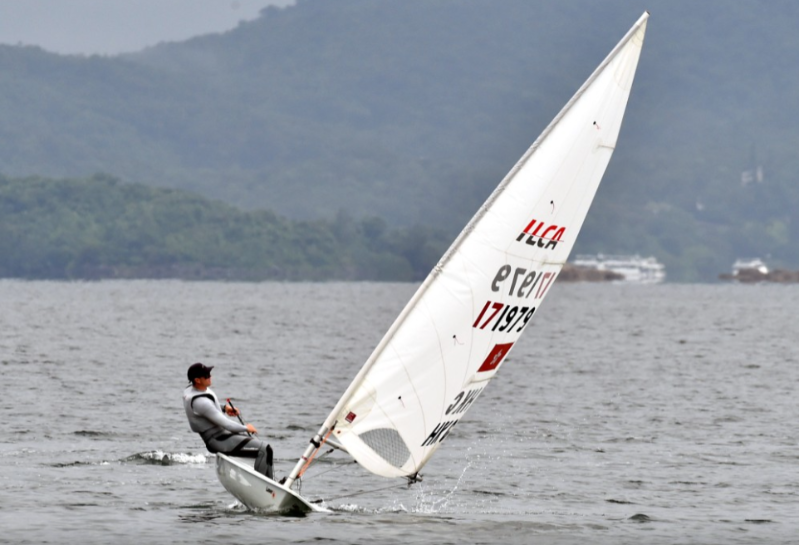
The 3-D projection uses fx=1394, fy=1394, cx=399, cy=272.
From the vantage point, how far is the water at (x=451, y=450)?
21359mm

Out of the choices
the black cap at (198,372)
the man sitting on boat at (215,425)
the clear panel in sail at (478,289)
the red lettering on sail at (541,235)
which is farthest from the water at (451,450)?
the red lettering on sail at (541,235)

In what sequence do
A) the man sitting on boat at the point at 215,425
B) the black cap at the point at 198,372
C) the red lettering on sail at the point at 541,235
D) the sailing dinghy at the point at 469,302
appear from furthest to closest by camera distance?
the black cap at the point at 198,372 < the man sitting on boat at the point at 215,425 < the red lettering on sail at the point at 541,235 < the sailing dinghy at the point at 469,302

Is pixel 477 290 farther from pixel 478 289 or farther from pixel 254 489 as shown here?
pixel 254 489

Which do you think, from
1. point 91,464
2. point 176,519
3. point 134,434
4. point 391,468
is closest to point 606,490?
point 391,468

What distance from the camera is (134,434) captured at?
32.7 meters

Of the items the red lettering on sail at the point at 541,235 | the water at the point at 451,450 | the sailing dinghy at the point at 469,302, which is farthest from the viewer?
the water at the point at 451,450

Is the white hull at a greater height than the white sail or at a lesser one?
lesser

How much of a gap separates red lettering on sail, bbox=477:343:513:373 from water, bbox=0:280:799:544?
2.48m

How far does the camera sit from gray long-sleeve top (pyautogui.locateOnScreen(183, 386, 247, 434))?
20609 mm

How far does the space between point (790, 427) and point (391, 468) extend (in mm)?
18742

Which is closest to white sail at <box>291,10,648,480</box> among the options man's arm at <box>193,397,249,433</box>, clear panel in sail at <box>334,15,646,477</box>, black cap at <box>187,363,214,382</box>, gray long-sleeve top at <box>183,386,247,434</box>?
clear panel in sail at <box>334,15,646,477</box>

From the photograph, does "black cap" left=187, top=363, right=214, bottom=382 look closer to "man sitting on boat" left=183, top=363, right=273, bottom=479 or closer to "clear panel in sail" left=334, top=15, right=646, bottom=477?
"man sitting on boat" left=183, top=363, right=273, bottom=479

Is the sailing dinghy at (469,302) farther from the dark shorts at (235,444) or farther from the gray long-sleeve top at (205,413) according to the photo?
the gray long-sleeve top at (205,413)

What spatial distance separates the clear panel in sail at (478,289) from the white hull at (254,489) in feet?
4.30
